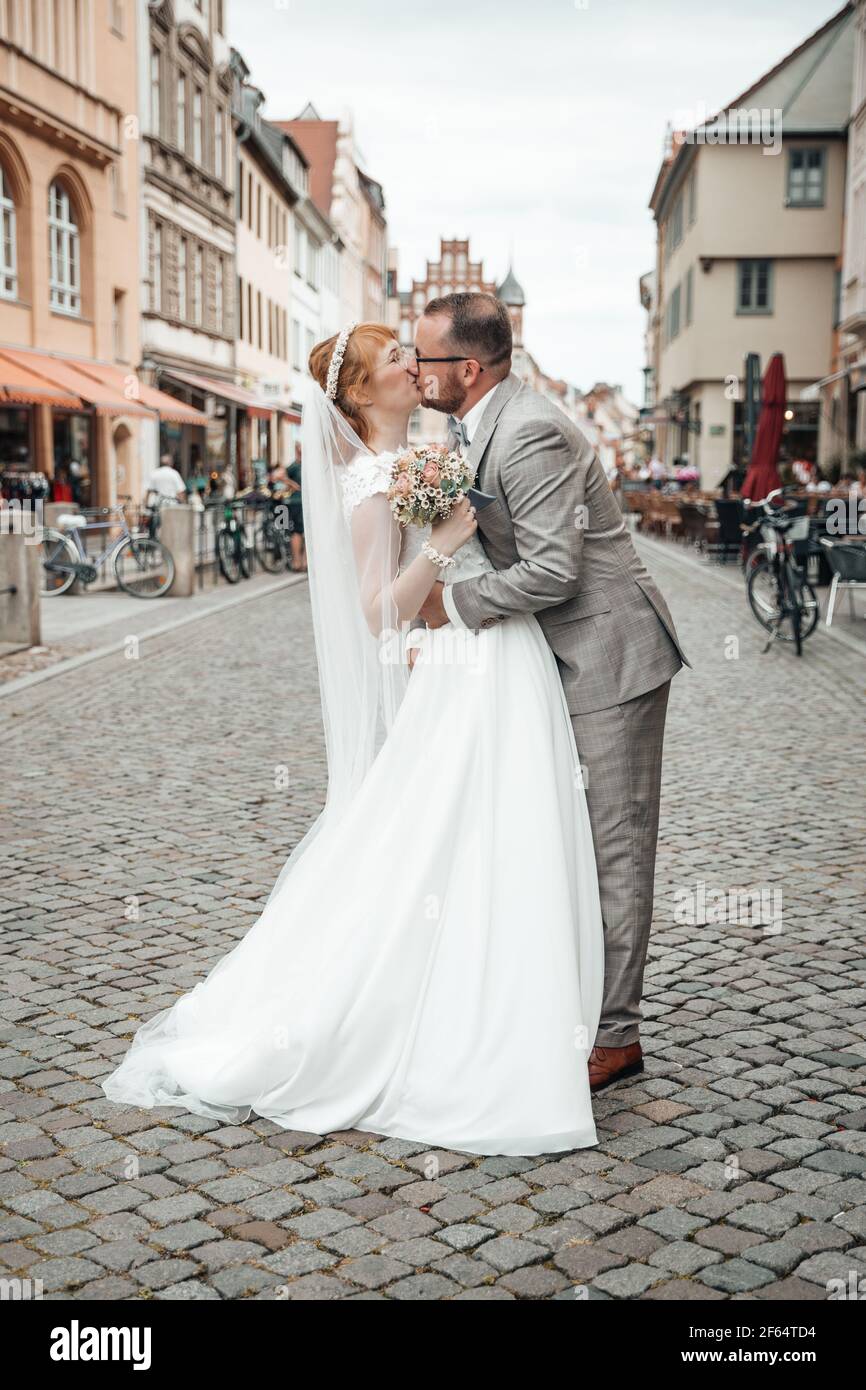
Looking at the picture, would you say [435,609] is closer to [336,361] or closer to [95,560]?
[336,361]

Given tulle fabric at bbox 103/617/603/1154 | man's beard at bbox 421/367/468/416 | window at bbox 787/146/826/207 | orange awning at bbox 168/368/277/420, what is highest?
window at bbox 787/146/826/207

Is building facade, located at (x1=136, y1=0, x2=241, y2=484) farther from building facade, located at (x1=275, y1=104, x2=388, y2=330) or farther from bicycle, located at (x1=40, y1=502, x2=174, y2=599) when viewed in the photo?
building facade, located at (x1=275, y1=104, x2=388, y2=330)

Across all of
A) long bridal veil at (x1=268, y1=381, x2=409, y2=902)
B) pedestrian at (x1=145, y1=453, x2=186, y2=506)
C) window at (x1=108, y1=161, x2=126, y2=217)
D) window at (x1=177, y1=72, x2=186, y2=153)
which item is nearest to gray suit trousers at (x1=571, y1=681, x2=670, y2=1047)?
long bridal veil at (x1=268, y1=381, x2=409, y2=902)

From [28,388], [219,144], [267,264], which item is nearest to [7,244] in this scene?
[28,388]

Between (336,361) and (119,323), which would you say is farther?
(119,323)

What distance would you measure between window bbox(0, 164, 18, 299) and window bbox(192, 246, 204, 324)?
41.2ft

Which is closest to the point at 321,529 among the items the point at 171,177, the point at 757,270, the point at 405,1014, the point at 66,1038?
the point at 405,1014

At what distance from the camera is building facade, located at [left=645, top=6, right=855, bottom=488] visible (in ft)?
138

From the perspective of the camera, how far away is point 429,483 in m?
3.56

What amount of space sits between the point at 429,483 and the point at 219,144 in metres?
41.5

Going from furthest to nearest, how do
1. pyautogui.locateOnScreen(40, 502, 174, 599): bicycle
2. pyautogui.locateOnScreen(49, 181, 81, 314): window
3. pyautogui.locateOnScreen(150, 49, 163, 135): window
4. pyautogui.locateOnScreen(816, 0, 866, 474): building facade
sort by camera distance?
pyautogui.locateOnScreen(150, 49, 163, 135): window → pyautogui.locateOnScreen(816, 0, 866, 474): building facade → pyautogui.locateOnScreen(49, 181, 81, 314): window → pyautogui.locateOnScreen(40, 502, 174, 599): bicycle

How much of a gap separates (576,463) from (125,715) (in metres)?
6.94

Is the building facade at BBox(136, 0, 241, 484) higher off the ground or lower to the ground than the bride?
higher
